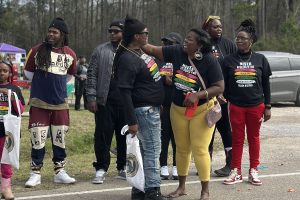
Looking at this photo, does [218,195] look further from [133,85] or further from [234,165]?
[133,85]

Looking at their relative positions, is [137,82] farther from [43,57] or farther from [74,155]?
[74,155]

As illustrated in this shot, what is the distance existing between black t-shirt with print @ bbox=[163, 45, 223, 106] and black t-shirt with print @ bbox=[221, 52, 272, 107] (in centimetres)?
89

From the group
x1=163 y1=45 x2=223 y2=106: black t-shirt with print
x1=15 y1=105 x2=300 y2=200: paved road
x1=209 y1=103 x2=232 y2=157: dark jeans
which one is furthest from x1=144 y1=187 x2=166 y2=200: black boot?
x1=209 y1=103 x2=232 y2=157: dark jeans

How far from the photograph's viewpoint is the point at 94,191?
615 cm

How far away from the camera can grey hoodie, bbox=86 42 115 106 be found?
6.61 m

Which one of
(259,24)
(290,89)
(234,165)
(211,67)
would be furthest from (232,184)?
(259,24)

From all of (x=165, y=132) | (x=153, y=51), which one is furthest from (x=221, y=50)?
(x=153, y=51)

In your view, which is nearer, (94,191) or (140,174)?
(140,174)

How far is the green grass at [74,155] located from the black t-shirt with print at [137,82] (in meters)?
1.79

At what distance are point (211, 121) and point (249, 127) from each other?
3.76ft

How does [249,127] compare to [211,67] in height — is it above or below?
below

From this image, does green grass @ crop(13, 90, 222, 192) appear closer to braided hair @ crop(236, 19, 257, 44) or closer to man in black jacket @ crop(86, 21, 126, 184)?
man in black jacket @ crop(86, 21, 126, 184)

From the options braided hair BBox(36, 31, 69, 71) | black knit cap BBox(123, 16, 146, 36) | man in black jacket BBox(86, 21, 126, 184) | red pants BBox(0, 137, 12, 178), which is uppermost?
black knit cap BBox(123, 16, 146, 36)

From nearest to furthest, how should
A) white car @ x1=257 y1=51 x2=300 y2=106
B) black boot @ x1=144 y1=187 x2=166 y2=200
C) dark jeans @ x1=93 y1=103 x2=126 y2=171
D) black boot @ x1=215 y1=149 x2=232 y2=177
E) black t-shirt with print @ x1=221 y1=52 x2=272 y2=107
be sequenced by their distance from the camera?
black boot @ x1=144 y1=187 x2=166 y2=200
black t-shirt with print @ x1=221 y1=52 x2=272 y2=107
dark jeans @ x1=93 y1=103 x2=126 y2=171
black boot @ x1=215 y1=149 x2=232 y2=177
white car @ x1=257 y1=51 x2=300 y2=106
